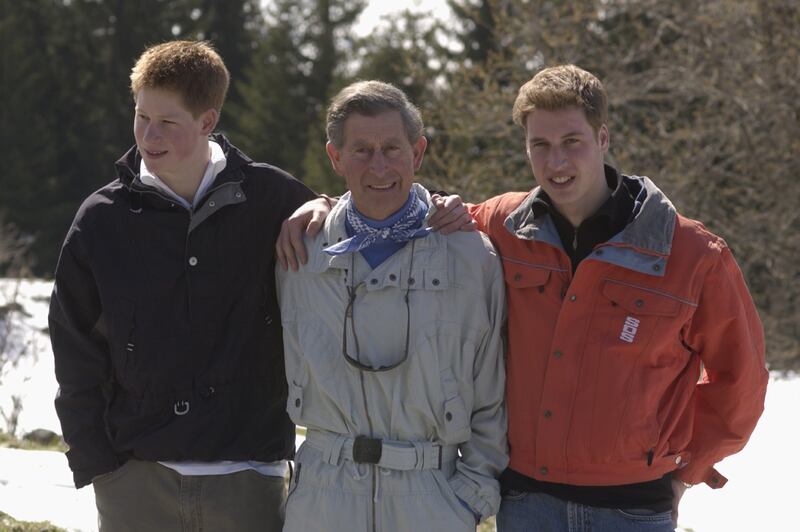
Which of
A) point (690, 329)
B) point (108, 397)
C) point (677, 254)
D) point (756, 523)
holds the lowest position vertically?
point (756, 523)

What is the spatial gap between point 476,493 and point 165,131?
1.37 m

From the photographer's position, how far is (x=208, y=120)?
342 centimetres

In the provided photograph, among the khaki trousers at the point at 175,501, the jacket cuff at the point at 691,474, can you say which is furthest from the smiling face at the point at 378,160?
the jacket cuff at the point at 691,474

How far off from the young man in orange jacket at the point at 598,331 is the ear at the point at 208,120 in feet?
2.47

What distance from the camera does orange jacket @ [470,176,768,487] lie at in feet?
10.3

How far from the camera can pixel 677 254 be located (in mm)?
3182

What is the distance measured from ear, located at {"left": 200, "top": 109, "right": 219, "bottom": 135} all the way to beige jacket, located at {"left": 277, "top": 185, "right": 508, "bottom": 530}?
0.53m

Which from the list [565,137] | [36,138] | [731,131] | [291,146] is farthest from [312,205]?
[36,138]

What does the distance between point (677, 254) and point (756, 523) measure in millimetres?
4184

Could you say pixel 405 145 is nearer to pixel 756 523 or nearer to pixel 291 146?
pixel 756 523

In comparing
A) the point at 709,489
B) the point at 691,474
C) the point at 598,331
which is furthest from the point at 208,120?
the point at 709,489

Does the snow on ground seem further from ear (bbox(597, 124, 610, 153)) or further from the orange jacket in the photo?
ear (bbox(597, 124, 610, 153))

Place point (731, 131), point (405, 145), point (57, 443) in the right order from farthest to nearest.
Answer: point (731, 131)
point (57, 443)
point (405, 145)

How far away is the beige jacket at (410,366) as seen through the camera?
312 cm
